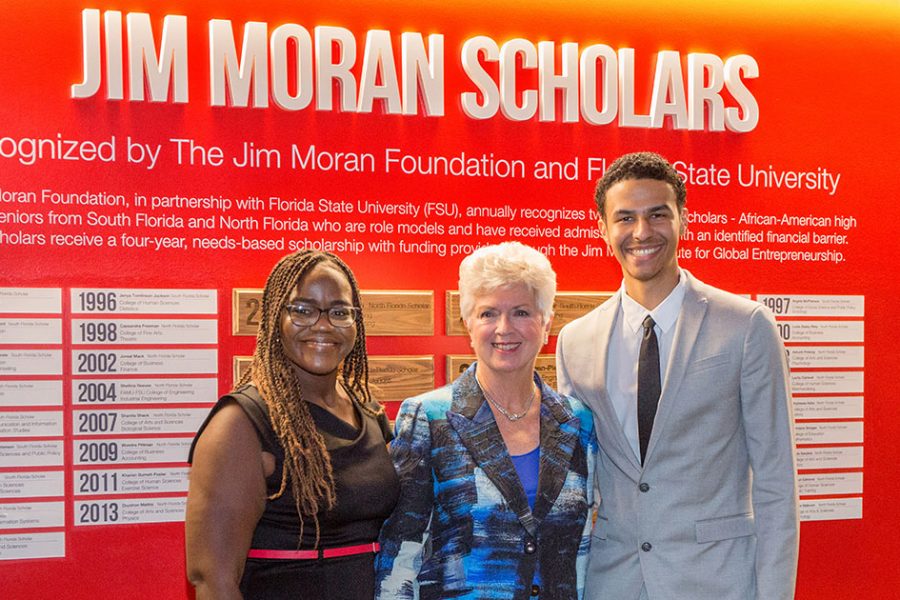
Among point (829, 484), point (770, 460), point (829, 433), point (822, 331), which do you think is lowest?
point (829, 484)

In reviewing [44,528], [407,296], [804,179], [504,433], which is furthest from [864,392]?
[44,528]

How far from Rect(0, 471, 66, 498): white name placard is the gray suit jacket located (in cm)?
216

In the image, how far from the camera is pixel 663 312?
2.56m

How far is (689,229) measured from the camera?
410 cm

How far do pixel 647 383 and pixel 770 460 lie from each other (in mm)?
373

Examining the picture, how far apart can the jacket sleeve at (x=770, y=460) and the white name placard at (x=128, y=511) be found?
2.20 metres

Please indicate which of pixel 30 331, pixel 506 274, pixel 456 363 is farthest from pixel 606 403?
pixel 30 331

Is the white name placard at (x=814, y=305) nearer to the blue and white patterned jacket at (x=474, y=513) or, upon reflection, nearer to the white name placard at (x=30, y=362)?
the blue and white patterned jacket at (x=474, y=513)

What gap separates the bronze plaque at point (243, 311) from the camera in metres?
3.57

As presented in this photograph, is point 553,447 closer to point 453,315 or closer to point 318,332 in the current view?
point 318,332

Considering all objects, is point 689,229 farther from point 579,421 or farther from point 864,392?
point 579,421

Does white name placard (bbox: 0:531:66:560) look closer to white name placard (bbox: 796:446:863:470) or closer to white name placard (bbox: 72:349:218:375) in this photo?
white name placard (bbox: 72:349:218:375)

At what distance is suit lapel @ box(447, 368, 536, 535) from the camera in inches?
93.0

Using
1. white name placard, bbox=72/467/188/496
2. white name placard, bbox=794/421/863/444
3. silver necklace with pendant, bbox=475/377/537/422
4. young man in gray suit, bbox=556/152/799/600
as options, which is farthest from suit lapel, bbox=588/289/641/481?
white name placard, bbox=794/421/863/444
